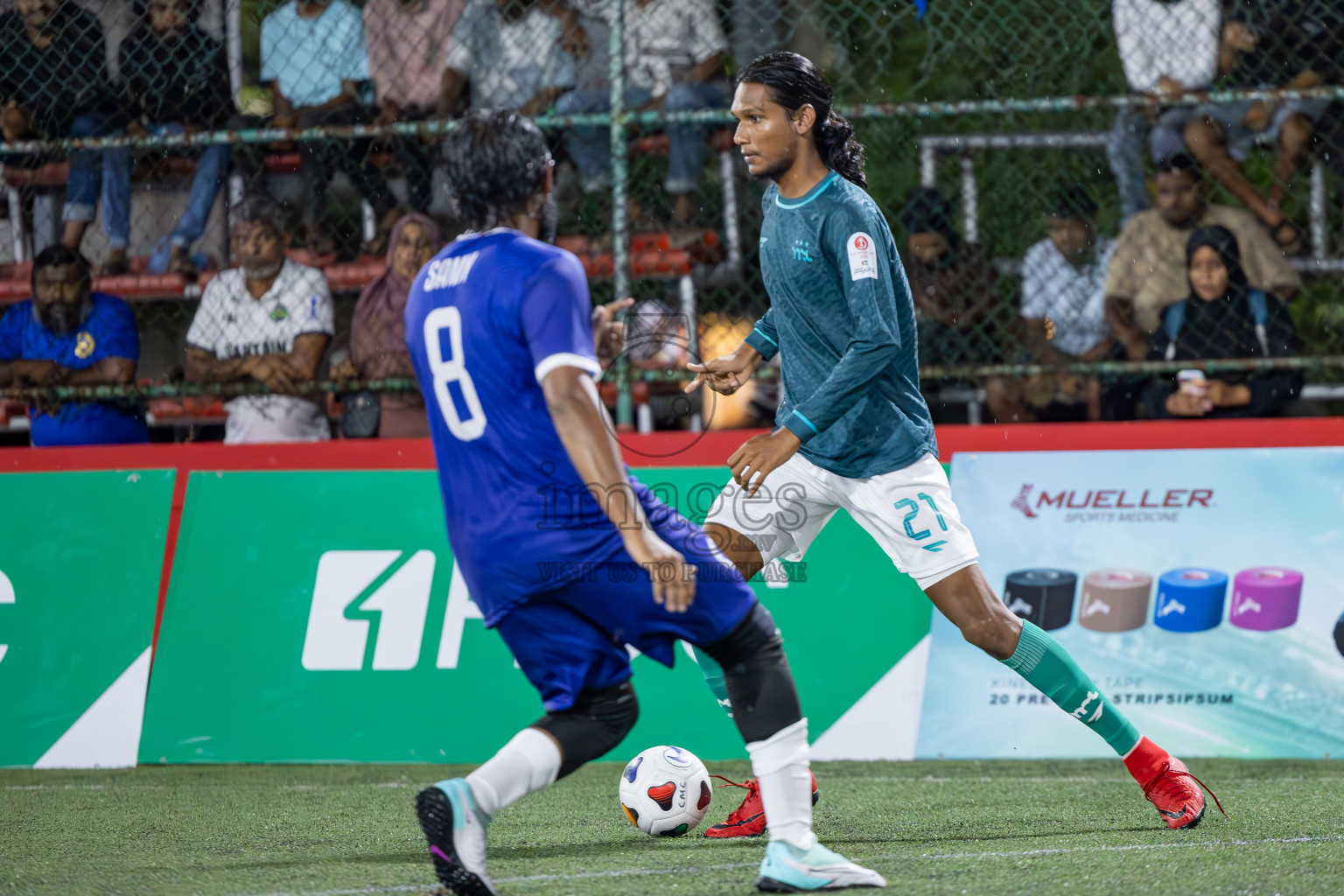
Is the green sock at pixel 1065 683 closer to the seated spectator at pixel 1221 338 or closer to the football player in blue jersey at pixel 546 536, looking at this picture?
the football player in blue jersey at pixel 546 536

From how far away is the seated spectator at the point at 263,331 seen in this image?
21.4ft

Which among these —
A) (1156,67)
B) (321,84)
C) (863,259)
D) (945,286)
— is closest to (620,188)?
(945,286)

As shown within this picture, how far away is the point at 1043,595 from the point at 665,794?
2.26m

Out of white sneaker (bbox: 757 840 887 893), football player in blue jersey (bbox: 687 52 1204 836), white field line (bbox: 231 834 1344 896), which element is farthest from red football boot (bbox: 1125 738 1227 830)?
white sneaker (bbox: 757 840 887 893)

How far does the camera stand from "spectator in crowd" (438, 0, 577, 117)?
271 inches

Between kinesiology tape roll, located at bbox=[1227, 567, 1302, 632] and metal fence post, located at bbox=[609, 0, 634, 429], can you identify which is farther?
metal fence post, located at bbox=[609, 0, 634, 429]

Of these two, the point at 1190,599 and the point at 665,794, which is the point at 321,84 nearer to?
the point at 665,794

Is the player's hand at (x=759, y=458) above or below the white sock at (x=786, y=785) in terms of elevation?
above

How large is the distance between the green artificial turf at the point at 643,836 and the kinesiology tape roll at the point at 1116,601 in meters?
0.56

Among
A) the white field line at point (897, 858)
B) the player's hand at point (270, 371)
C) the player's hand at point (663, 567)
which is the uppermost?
the player's hand at point (663, 567)

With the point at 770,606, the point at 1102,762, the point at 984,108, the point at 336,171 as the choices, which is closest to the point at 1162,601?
the point at 1102,762

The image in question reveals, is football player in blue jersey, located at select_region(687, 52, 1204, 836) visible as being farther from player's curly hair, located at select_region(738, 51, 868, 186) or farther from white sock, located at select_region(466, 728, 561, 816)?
white sock, located at select_region(466, 728, 561, 816)

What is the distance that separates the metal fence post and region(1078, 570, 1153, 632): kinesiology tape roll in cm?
211

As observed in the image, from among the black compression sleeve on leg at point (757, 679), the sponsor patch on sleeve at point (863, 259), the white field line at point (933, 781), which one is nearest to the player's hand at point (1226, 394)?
the white field line at point (933, 781)
